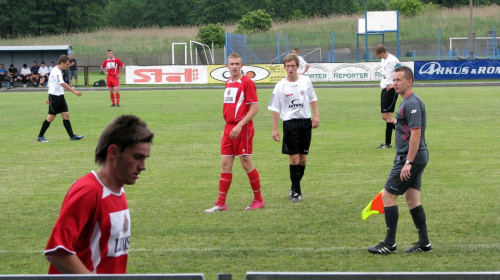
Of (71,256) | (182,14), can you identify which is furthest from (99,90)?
(182,14)

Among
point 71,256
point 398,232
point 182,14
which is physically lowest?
point 398,232

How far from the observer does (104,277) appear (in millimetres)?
2830

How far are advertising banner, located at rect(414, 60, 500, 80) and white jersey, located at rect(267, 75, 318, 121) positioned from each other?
32.1 m

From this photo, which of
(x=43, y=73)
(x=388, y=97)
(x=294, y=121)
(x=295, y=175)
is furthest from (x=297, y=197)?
(x=43, y=73)

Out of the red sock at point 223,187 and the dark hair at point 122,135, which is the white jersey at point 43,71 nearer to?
the red sock at point 223,187

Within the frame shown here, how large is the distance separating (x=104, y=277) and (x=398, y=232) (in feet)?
18.5

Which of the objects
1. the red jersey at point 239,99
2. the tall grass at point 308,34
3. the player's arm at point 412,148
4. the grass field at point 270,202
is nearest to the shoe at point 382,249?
the grass field at point 270,202

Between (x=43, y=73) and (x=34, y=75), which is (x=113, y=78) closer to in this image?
(x=43, y=73)

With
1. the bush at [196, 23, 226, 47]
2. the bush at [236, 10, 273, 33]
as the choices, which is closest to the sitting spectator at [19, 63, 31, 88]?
the bush at [196, 23, 226, 47]

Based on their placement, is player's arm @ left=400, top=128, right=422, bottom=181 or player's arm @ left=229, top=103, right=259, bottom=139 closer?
player's arm @ left=400, top=128, right=422, bottom=181

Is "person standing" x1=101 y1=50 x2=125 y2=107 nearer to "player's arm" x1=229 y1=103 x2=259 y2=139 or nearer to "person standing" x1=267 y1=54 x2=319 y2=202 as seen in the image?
"person standing" x1=267 y1=54 x2=319 y2=202

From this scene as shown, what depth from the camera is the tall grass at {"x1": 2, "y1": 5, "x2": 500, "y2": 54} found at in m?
63.2

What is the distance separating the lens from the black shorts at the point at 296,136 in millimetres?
9703

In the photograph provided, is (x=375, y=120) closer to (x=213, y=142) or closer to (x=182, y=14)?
(x=213, y=142)
